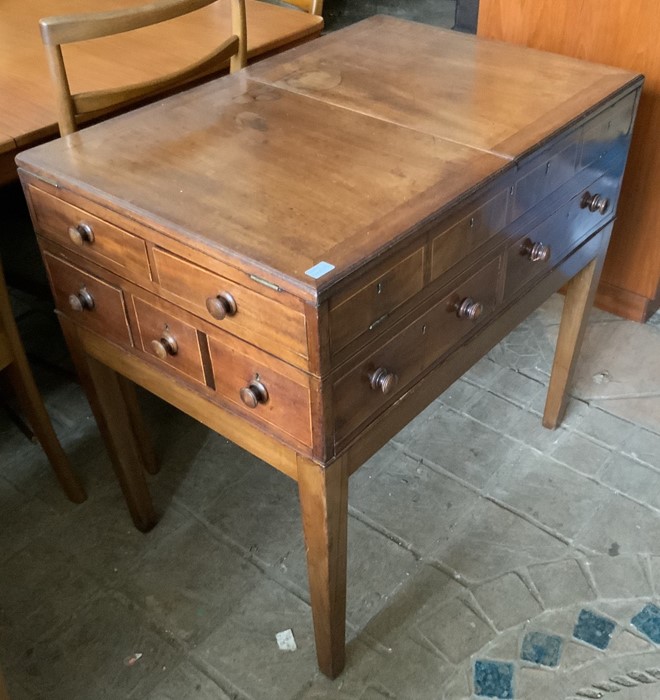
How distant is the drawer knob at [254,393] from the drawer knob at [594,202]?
0.70m

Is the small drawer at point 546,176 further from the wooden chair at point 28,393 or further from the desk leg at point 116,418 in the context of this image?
the wooden chair at point 28,393

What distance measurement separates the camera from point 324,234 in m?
0.94

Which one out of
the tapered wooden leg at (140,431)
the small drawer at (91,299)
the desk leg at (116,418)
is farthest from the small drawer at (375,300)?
the tapered wooden leg at (140,431)

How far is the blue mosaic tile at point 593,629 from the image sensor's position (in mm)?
1416

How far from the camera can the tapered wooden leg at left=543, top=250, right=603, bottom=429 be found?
5.20ft

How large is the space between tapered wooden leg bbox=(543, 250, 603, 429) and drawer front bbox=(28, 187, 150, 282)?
3.07ft

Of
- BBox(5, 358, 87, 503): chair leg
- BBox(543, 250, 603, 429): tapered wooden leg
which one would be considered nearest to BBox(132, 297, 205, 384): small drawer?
BBox(5, 358, 87, 503): chair leg

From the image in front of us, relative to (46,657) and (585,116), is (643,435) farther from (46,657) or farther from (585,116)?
(46,657)

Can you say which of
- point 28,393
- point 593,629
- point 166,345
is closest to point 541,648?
point 593,629

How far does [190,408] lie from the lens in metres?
1.20

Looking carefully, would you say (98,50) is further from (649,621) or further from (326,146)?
(649,621)

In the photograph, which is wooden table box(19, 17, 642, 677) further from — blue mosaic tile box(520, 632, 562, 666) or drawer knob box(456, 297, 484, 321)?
blue mosaic tile box(520, 632, 562, 666)

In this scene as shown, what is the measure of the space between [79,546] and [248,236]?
101 cm

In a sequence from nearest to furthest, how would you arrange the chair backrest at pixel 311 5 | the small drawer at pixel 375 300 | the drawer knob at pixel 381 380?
the small drawer at pixel 375 300 → the drawer knob at pixel 381 380 → the chair backrest at pixel 311 5
